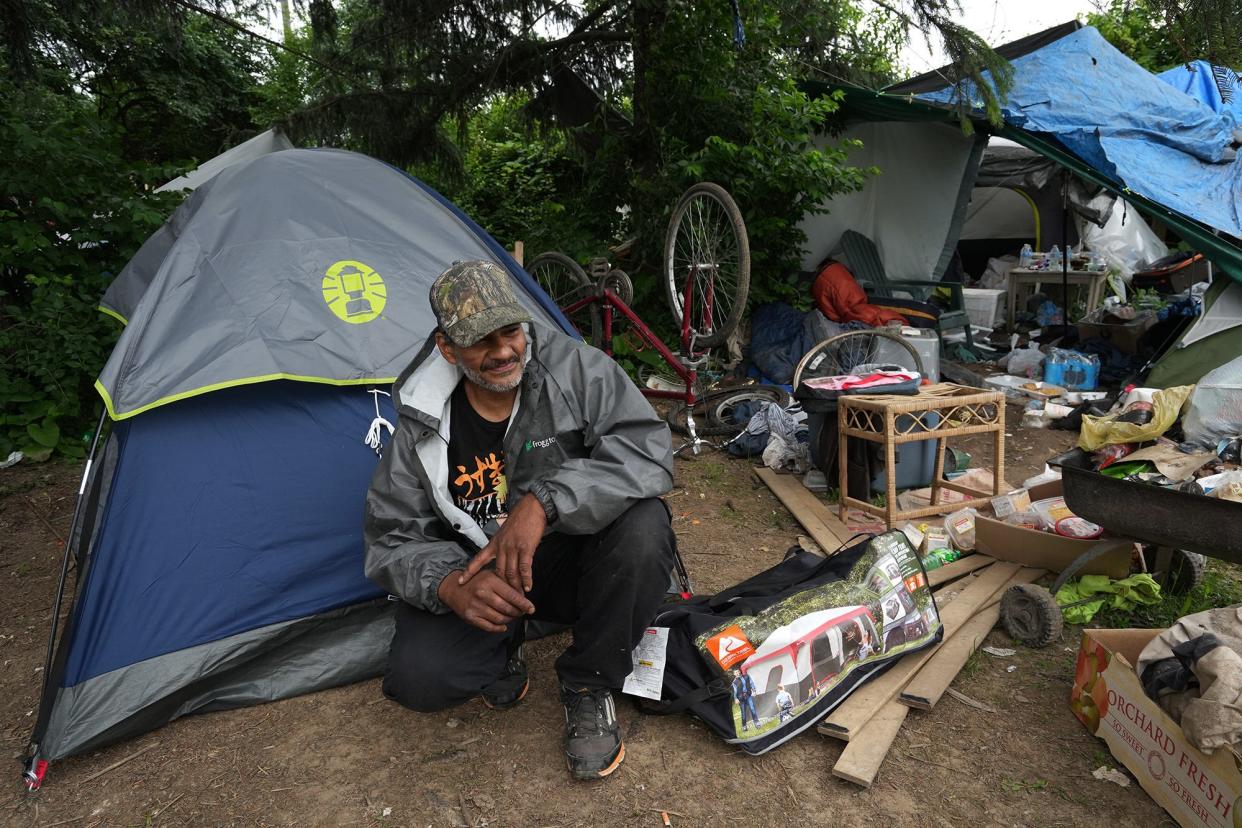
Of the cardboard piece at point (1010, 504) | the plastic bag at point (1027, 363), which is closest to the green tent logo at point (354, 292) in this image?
the cardboard piece at point (1010, 504)

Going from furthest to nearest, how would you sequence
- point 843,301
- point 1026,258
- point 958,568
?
point 1026,258, point 843,301, point 958,568

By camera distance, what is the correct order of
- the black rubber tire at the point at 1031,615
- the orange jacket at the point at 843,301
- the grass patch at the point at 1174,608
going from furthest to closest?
the orange jacket at the point at 843,301
the grass patch at the point at 1174,608
the black rubber tire at the point at 1031,615

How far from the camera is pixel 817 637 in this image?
2.02 m

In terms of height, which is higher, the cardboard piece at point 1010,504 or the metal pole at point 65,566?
the metal pole at point 65,566

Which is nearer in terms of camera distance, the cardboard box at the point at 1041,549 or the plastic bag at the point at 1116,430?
the cardboard box at the point at 1041,549

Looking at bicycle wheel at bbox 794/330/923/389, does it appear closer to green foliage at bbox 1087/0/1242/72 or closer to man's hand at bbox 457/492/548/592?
green foliage at bbox 1087/0/1242/72

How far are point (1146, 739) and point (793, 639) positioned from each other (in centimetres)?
83

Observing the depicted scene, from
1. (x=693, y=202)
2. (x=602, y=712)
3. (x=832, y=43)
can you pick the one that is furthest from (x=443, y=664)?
(x=832, y=43)

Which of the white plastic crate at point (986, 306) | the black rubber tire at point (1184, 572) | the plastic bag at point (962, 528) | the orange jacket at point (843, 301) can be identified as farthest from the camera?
the white plastic crate at point (986, 306)

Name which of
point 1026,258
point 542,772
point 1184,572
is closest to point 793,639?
point 542,772

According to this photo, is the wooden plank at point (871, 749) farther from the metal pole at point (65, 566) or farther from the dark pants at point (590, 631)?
the metal pole at point (65, 566)

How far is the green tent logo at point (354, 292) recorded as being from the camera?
8.43ft

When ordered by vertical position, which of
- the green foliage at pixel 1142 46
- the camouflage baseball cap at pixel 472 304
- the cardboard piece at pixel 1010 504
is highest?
the green foliage at pixel 1142 46

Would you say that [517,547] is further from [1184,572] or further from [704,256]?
[704,256]
